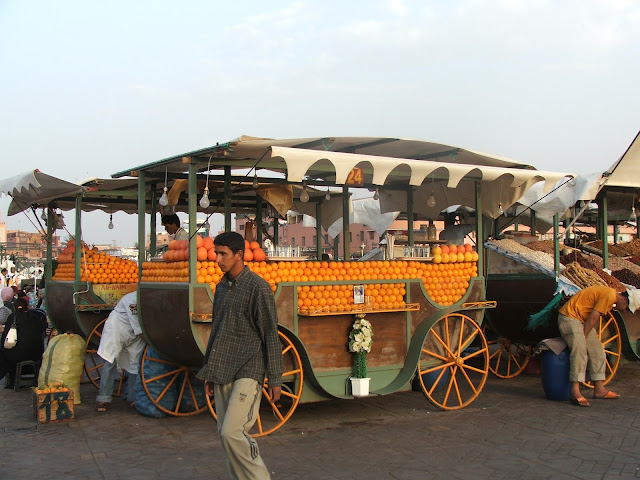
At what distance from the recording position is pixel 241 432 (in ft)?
12.7

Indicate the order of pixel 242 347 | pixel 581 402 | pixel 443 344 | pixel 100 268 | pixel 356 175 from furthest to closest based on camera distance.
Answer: pixel 100 268
pixel 581 402
pixel 443 344
pixel 356 175
pixel 242 347

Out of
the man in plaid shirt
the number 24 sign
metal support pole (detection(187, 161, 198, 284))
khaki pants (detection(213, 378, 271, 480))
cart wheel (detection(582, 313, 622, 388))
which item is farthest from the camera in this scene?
cart wheel (detection(582, 313, 622, 388))

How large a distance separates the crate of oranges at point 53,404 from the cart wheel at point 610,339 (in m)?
6.06

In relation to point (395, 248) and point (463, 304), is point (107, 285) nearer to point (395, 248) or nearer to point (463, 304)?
point (395, 248)

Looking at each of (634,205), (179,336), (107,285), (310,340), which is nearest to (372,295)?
(310,340)

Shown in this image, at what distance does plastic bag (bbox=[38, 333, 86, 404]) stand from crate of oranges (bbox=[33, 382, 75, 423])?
518 millimetres

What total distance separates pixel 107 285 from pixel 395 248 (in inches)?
156

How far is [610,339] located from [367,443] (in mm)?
4260

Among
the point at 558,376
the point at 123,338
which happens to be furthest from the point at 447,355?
the point at 123,338

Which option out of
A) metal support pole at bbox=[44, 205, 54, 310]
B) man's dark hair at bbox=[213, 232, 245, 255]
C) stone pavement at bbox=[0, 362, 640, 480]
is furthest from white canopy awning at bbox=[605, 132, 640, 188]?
metal support pole at bbox=[44, 205, 54, 310]

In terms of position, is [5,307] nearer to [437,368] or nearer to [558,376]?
[437,368]

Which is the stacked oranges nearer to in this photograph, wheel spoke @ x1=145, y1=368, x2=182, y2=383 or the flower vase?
the flower vase

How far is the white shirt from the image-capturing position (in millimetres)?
7438

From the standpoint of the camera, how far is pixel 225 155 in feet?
21.2
